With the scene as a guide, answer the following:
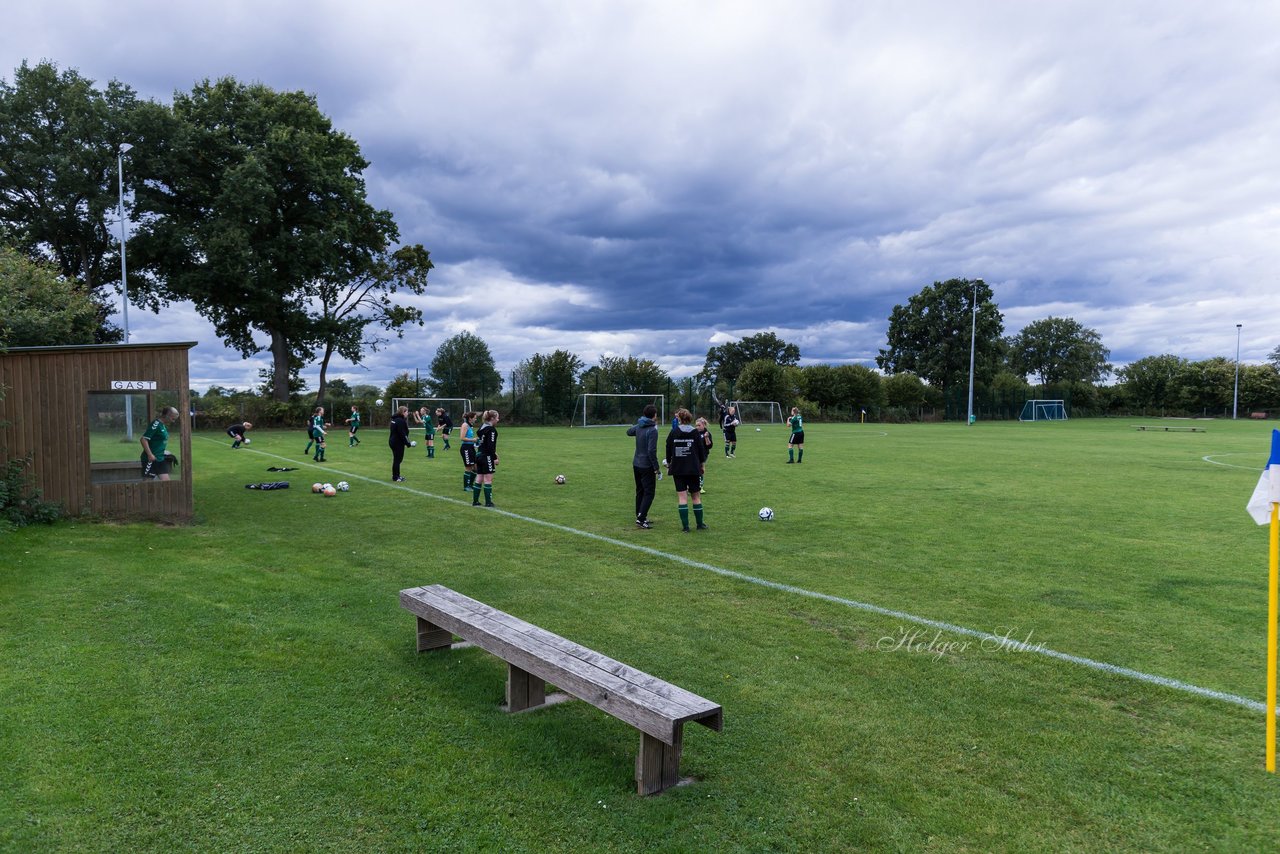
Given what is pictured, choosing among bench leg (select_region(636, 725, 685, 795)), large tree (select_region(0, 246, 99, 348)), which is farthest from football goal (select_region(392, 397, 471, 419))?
bench leg (select_region(636, 725, 685, 795))

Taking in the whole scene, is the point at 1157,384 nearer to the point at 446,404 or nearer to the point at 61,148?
the point at 446,404

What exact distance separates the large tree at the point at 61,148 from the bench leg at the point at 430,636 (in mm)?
40660

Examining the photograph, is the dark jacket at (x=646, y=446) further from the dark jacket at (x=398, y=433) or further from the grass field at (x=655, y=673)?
the dark jacket at (x=398, y=433)

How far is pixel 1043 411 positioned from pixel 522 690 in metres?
88.5

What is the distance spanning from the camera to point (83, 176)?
3812cm

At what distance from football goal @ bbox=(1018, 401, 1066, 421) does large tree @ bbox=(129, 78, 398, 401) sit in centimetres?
6810

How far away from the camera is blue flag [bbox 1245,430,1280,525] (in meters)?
4.09

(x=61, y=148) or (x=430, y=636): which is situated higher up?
(x=61, y=148)

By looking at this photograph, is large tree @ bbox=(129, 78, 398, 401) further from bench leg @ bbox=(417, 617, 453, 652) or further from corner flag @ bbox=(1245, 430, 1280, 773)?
corner flag @ bbox=(1245, 430, 1280, 773)

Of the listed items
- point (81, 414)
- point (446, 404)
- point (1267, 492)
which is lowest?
point (1267, 492)

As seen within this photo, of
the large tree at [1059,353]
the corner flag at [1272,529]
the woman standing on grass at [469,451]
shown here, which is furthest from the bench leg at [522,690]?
the large tree at [1059,353]

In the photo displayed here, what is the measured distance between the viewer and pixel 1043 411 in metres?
80.9

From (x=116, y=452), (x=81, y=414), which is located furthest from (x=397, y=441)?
(x=81, y=414)

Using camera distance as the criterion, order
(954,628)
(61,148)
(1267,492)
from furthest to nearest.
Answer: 1. (61,148)
2. (954,628)
3. (1267,492)
